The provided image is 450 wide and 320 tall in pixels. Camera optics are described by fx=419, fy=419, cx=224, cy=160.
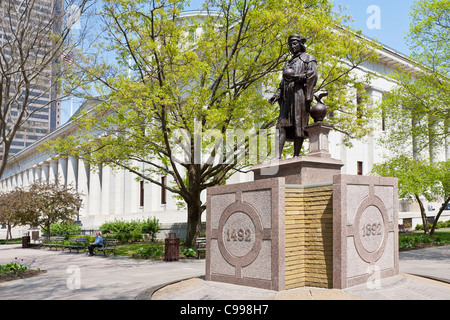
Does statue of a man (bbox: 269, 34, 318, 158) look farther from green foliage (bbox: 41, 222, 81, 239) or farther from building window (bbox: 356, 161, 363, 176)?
green foliage (bbox: 41, 222, 81, 239)

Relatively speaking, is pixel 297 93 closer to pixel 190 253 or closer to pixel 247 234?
pixel 247 234

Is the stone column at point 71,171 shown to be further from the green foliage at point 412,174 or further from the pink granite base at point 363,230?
the pink granite base at point 363,230

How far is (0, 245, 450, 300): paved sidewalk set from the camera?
817 cm

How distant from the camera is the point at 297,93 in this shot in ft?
32.4

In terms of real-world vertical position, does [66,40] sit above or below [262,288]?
above

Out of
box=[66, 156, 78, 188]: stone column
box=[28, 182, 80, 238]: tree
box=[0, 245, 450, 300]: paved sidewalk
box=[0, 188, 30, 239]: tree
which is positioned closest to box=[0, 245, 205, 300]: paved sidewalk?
box=[0, 245, 450, 300]: paved sidewalk

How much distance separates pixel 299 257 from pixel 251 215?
52.2 inches

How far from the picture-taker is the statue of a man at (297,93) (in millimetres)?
9812

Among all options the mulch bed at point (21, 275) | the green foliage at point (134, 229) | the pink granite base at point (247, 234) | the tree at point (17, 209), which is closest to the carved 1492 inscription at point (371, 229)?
the pink granite base at point (247, 234)

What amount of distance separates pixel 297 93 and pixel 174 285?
217 inches

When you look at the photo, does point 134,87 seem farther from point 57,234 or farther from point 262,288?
point 57,234

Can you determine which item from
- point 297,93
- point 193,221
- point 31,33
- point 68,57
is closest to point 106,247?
point 193,221
